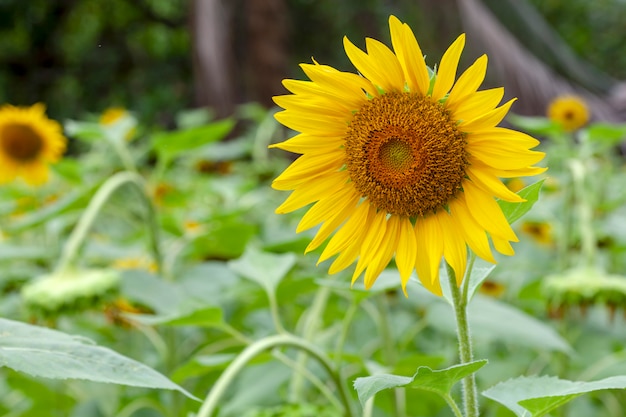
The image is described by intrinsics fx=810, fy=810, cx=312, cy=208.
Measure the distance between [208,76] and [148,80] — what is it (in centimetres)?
349

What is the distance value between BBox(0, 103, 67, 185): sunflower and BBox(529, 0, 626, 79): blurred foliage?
5343 mm

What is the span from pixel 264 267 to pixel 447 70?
0.39 metres

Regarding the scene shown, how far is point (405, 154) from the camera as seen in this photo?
48 cm

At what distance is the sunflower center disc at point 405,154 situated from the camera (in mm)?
463

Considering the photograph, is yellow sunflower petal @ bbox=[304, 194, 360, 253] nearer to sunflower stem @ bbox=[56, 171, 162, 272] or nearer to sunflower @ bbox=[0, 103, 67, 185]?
sunflower stem @ bbox=[56, 171, 162, 272]

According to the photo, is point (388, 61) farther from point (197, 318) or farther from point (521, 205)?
point (197, 318)

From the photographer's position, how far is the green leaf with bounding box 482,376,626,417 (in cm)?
40

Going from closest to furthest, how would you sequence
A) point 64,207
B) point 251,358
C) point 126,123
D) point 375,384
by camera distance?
1. point 375,384
2. point 251,358
3. point 64,207
4. point 126,123

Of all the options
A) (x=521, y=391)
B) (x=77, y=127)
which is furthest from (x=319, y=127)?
(x=77, y=127)

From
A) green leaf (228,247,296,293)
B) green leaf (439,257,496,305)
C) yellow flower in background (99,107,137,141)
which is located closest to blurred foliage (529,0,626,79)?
yellow flower in background (99,107,137,141)

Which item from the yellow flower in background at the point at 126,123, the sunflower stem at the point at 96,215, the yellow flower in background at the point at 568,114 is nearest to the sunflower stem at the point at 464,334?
the sunflower stem at the point at 96,215

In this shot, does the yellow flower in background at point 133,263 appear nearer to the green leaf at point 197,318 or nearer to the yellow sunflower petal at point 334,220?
the green leaf at point 197,318

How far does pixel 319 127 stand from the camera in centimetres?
48

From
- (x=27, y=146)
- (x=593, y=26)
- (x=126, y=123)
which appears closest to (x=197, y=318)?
(x=126, y=123)
